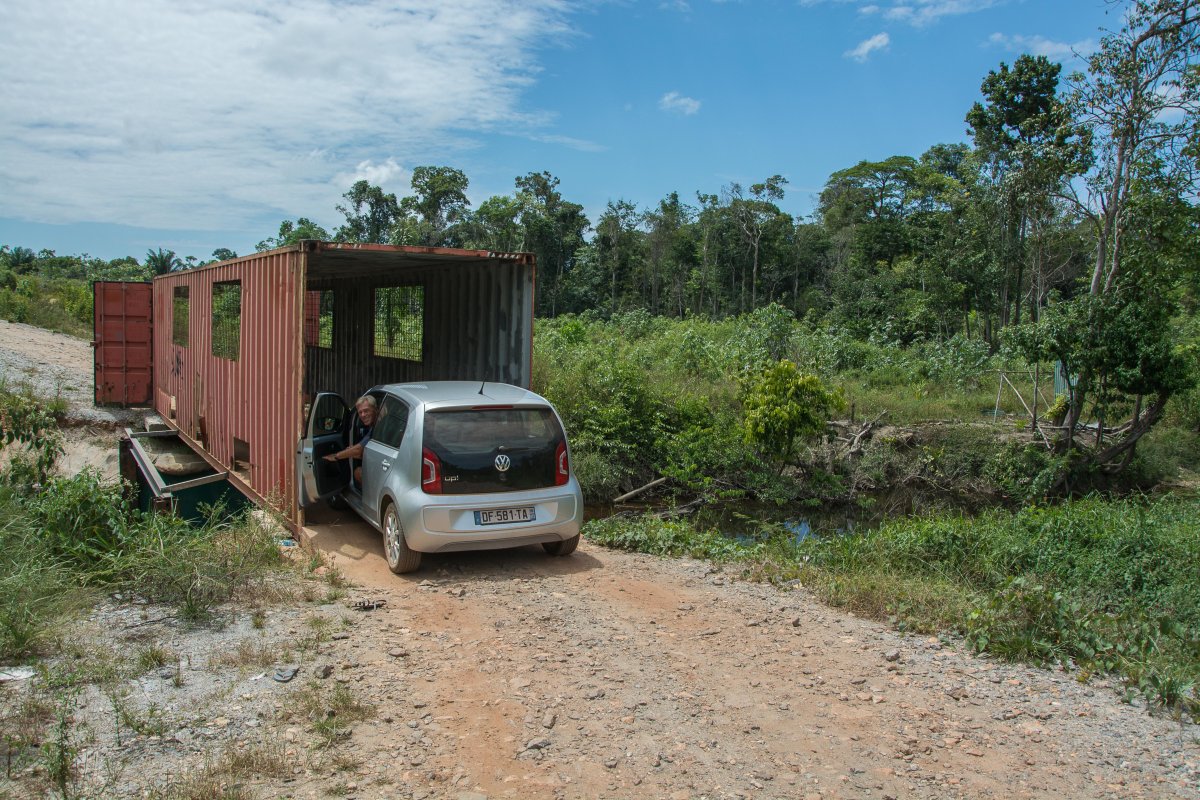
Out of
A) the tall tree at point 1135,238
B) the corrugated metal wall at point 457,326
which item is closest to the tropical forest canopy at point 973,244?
the tall tree at point 1135,238

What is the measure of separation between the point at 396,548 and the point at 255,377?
3.72m

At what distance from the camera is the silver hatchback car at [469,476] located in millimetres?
6965

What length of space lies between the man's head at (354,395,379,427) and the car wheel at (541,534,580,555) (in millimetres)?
2166

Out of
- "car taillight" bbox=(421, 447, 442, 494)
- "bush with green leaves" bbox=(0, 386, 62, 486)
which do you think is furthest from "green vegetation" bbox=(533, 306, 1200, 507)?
"bush with green leaves" bbox=(0, 386, 62, 486)

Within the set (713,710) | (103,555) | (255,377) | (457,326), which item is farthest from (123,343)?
(713,710)

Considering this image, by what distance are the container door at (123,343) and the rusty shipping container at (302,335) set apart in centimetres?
167

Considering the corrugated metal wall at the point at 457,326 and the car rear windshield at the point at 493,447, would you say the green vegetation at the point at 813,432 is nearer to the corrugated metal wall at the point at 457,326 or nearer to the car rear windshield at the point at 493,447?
the corrugated metal wall at the point at 457,326

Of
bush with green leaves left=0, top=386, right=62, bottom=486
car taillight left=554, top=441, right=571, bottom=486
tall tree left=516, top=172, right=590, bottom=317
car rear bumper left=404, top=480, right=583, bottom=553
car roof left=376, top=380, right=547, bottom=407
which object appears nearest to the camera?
car rear bumper left=404, top=480, right=583, bottom=553

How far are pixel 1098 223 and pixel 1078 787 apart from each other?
51.9ft

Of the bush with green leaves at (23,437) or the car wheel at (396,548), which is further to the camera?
the bush with green leaves at (23,437)

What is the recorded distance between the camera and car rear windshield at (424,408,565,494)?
702 centimetres

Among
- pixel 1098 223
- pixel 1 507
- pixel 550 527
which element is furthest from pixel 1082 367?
pixel 1 507

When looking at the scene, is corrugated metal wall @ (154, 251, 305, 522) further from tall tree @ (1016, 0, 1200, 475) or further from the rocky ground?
tall tree @ (1016, 0, 1200, 475)

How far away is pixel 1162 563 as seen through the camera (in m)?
8.26
